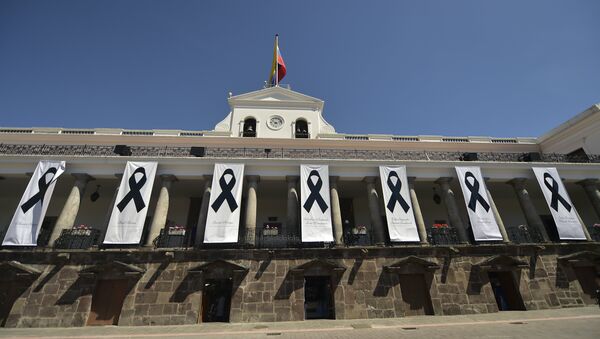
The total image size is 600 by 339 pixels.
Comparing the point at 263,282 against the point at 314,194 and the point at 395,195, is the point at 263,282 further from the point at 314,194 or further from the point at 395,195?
the point at 395,195

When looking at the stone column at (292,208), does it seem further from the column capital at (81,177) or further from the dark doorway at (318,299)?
the column capital at (81,177)

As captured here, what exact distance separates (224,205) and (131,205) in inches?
196

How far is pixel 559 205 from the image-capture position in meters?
16.3

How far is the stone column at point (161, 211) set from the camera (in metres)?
14.0

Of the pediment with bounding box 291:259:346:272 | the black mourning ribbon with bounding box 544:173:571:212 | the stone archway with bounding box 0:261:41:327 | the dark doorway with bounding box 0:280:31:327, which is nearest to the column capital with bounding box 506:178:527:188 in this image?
the black mourning ribbon with bounding box 544:173:571:212

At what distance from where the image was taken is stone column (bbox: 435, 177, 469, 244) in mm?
15296

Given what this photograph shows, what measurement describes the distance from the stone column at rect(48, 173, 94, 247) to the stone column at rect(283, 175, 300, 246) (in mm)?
11914

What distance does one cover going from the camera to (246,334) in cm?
1008

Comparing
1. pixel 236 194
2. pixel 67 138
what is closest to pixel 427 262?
pixel 236 194

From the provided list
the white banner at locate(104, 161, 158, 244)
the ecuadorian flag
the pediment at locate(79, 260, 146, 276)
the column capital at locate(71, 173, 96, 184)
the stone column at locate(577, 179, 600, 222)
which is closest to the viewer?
the pediment at locate(79, 260, 146, 276)

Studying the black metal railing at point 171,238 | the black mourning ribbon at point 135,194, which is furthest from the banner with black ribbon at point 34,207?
the black metal railing at point 171,238

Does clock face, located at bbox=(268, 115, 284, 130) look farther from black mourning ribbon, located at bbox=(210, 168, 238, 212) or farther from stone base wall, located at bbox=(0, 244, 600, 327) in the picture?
stone base wall, located at bbox=(0, 244, 600, 327)

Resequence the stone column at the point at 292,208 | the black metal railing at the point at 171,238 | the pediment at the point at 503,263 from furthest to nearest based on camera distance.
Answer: the stone column at the point at 292,208 < the pediment at the point at 503,263 < the black metal railing at the point at 171,238

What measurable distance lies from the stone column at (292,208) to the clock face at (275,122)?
8019 millimetres
